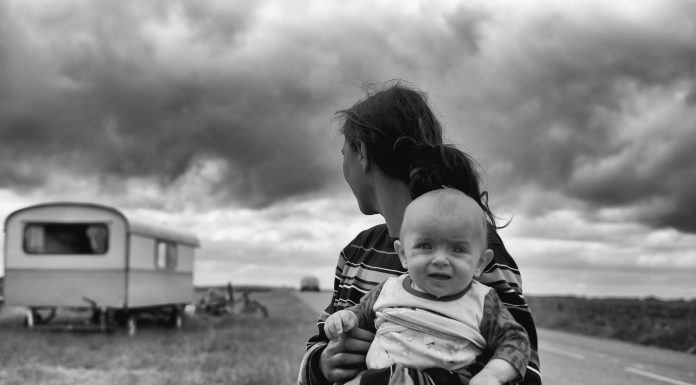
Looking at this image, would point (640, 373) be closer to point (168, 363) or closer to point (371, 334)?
point (168, 363)

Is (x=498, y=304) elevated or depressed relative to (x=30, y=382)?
elevated

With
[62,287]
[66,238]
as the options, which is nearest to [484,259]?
[62,287]

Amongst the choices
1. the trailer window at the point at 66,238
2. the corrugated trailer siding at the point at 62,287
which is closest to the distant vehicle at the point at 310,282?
A: the trailer window at the point at 66,238

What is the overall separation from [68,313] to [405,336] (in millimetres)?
22276

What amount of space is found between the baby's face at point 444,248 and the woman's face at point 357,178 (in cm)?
55

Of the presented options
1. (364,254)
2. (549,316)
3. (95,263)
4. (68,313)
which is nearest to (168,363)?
(95,263)

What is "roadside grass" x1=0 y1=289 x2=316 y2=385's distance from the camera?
9.48m

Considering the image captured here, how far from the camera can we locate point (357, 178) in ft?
8.68

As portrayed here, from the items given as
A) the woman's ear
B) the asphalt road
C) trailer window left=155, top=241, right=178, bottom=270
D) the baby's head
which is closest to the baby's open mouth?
the baby's head

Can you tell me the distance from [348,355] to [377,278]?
13.2 inches

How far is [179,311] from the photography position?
19.9 m

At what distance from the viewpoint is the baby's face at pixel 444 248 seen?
205 cm

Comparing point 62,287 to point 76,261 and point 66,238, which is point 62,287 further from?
point 66,238

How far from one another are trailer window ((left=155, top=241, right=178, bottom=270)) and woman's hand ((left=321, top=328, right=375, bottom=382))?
53.7 ft
